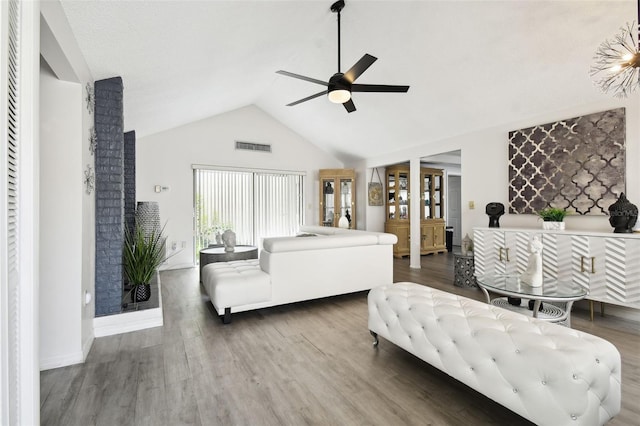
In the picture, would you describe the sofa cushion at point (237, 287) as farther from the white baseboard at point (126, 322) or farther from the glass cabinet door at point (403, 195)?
the glass cabinet door at point (403, 195)

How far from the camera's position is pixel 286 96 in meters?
5.63

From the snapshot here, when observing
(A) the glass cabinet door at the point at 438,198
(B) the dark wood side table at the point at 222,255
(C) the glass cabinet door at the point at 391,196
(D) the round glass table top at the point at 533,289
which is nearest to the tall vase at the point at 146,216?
(B) the dark wood side table at the point at 222,255

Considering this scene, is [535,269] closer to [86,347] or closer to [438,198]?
[86,347]

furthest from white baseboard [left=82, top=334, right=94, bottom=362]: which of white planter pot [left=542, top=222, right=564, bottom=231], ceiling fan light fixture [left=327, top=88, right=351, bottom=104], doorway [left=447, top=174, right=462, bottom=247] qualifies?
doorway [left=447, top=174, right=462, bottom=247]

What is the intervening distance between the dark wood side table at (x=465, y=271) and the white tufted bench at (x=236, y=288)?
2.81 metres

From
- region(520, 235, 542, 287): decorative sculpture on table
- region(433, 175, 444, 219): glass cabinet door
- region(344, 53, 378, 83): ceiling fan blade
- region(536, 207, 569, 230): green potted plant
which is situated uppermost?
region(344, 53, 378, 83): ceiling fan blade

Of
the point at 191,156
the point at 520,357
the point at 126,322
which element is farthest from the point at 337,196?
the point at 520,357

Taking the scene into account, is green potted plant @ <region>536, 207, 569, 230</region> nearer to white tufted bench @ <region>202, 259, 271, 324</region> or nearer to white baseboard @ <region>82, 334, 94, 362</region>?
white tufted bench @ <region>202, 259, 271, 324</region>

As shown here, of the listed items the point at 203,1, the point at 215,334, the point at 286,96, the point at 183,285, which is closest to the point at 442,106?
the point at 286,96

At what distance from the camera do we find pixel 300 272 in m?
3.29

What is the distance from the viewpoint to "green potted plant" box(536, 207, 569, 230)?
133 inches

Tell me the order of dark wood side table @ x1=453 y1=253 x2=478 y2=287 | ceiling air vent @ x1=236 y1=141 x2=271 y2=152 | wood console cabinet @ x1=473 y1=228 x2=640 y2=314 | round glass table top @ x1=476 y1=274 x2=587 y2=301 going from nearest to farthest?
1. round glass table top @ x1=476 y1=274 x2=587 y2=301
2. wood console cabinet @ x1=473 y1=228 x2=640 y2=314
3. dark wood side table @ x1=453 y1=253 x2=478 y2=287
4. ceiling air vent @ x1=236 y1=141 x2=271 y2=152

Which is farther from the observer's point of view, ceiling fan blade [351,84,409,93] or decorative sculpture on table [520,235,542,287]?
ceiling fan blade [351,84,409,93]

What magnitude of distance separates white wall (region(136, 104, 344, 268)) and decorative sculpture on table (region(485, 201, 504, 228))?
14.0 feet
